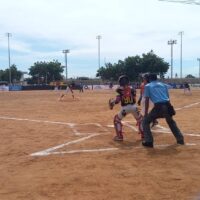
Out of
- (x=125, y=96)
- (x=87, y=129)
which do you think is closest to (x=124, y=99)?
(x=125, y=96)

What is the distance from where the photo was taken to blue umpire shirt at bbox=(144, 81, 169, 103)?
9.78m

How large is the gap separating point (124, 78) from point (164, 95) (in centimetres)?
139

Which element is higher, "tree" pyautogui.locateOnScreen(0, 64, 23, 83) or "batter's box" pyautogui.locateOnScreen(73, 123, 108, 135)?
"tree" pyautogui.locateOnScreen(0, 64, 23, 83)

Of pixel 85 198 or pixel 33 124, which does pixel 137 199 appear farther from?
pixel 33 124

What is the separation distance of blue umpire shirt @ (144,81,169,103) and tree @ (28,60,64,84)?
110 metres

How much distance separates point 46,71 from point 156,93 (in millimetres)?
111352

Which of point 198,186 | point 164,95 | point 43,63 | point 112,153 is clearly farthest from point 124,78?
point 43,63

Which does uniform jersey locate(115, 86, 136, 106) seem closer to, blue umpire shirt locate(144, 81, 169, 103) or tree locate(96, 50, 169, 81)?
blue umpire shirt locate(144, 81, 169, 103)

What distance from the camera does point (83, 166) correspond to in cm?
799

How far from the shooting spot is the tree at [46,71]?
119688 mm

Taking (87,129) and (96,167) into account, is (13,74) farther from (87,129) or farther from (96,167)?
(96,167)

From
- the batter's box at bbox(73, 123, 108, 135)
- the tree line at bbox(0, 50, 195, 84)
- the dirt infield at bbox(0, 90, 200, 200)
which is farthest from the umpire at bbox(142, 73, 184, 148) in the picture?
the tree line at bbox(0, 50, 195, 84)

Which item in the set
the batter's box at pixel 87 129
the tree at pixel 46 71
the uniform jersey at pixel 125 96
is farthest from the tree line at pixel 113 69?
the uniform jersey at pixel 125 96

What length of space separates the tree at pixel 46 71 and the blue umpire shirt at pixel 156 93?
362 ft
